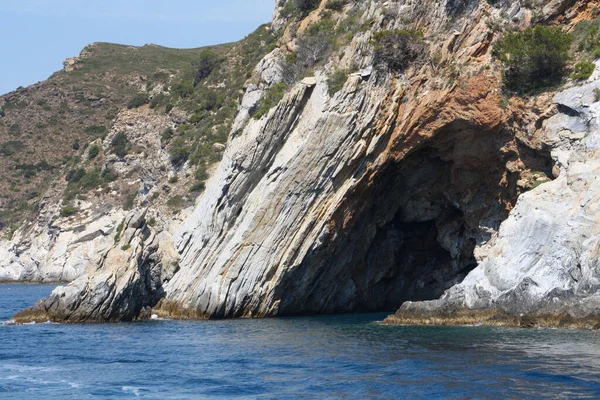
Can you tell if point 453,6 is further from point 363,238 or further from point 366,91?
point 363,238

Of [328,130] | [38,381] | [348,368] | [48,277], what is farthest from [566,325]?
[48,277]

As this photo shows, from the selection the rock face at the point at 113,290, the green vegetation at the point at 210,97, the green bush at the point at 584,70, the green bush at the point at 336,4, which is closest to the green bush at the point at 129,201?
the green vegetation at the point at 210,97

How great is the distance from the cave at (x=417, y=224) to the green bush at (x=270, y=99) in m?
7.75

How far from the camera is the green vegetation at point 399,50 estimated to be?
144 feet

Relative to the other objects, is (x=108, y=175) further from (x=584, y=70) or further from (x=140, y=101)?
(x=584, y=70)

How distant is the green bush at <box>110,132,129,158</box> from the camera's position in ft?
328

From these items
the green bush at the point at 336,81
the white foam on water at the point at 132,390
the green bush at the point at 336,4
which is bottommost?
the white foam on water at the point at 132,390

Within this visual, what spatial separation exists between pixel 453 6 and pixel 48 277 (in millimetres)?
65346

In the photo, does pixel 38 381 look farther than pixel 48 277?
No

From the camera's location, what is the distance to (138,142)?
3964 inches

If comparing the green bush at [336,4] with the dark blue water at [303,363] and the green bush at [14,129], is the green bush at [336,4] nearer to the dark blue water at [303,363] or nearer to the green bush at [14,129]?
the dark blue water at [303,363]

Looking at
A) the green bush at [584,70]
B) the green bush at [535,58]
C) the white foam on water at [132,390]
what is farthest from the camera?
the green bush at [535,58]

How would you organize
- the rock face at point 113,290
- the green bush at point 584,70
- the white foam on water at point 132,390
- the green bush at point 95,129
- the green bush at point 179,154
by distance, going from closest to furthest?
the white foam on water at point 132,390 < the green bush at point 584,70 < the rock face at point 113,290 < the green bush at point 179,154 < the green bush at point 95,129

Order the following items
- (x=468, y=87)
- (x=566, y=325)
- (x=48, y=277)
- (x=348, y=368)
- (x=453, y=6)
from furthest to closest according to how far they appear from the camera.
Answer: (x=48, y=277), (x=453, y=6), (x=468, y=87), (x=566, y=325), (x=348, y=368)
